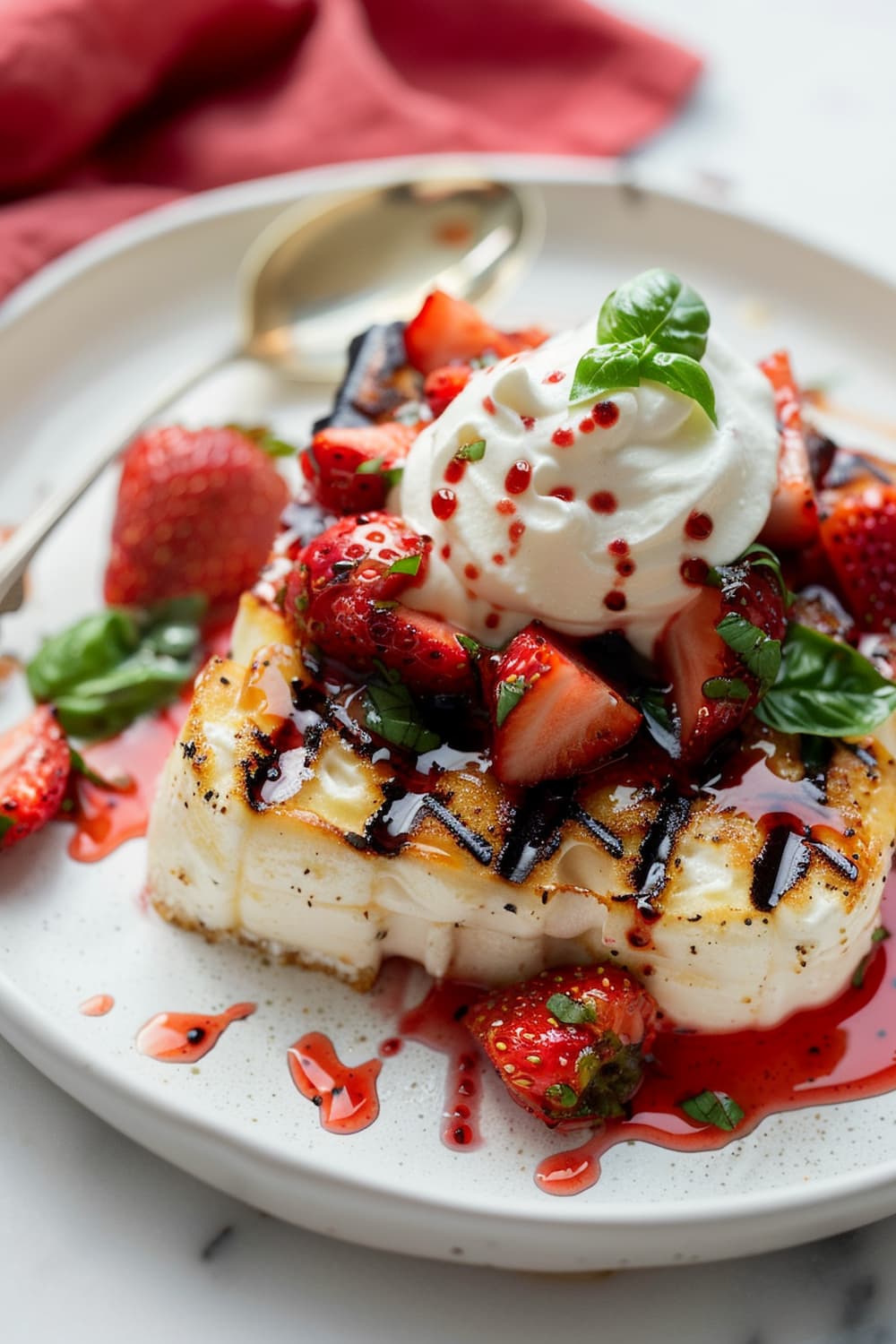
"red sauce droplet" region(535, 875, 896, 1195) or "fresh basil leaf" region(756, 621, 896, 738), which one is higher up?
"fresh basil leaf" region(756, 621, 896, 738)

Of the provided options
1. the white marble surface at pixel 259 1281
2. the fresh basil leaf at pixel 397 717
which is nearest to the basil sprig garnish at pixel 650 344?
the fresh basil leaf at pixel 397 717

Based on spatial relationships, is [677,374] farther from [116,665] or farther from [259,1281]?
[259,1281]

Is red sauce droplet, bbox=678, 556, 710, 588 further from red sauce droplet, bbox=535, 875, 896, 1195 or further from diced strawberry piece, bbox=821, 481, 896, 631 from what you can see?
red sauce droplet, bbox=535, 875, 896, 1195

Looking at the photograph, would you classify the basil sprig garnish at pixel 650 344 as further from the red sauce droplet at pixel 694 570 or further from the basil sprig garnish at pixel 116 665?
the basil sprig garnish at pixel 116 665

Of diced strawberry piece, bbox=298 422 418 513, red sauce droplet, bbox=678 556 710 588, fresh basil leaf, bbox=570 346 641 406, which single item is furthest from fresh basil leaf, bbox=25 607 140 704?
red sauce droplet, bbox=678 556 710 588

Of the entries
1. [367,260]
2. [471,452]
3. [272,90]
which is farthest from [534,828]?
[272,90]

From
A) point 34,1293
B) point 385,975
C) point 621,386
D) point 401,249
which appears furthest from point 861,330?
point 34,1293

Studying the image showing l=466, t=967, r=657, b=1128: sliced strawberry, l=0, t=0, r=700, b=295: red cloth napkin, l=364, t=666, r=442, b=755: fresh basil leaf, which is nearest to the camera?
l=466, t=967, r=657, b=1128: sliced strawberry
